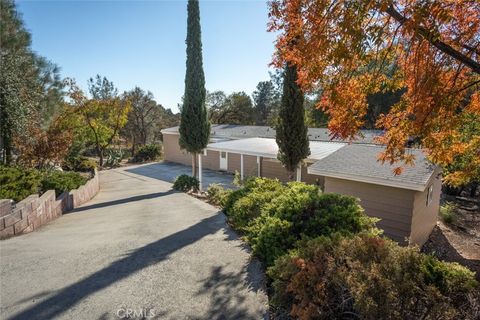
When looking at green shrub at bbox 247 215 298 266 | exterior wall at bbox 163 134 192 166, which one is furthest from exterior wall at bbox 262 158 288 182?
green shrub at bbox 247 215 298 266

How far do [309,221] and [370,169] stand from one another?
214 inches

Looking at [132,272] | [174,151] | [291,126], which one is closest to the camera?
[132,272]

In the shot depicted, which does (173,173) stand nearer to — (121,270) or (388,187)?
(388,187)

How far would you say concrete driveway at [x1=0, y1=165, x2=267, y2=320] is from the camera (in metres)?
3.49

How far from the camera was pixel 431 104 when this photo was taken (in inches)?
179

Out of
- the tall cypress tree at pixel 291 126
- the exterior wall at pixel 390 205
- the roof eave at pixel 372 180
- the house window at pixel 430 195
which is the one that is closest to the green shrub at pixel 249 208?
the roof eave at pixel 372 180

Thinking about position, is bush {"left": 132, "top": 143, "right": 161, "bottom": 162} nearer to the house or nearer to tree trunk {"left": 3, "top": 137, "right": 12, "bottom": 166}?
tree trunk {"left": 3, "top": 137, "right": 12, "bottom": 166}

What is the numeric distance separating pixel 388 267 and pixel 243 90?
4052 cm

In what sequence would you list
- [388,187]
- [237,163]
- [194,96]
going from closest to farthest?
[388,187], [194,96], [237,163]

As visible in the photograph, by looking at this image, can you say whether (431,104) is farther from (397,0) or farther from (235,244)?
(235,244)

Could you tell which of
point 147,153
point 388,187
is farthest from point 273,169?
point 147,153

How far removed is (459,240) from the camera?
39.3 feet

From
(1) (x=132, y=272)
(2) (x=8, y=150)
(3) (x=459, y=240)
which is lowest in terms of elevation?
(3) (x=459, y=240)

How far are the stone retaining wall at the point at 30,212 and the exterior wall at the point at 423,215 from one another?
9.96m
